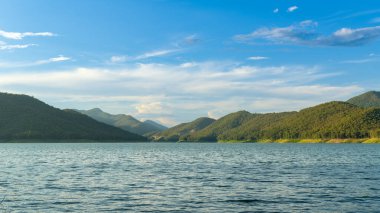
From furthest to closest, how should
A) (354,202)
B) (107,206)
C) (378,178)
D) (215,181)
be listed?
1. (378,178)
2. (215,181)
3. (354,202)
4. (107,206)

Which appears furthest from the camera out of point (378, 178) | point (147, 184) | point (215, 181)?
point (378, 178)

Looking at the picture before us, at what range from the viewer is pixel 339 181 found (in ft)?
224

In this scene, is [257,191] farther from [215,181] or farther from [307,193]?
[215,181]

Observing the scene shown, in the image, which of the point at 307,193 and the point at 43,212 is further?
the point at 307,193

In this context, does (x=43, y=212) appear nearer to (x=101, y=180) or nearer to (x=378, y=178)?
(x=101, y=180)

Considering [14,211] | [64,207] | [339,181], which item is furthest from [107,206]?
A: [339,181]

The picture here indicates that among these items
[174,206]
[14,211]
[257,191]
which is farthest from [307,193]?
[14,211]

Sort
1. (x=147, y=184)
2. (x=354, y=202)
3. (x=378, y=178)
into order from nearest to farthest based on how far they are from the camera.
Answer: (x=354, y=202) → (x=147, y=184) → (x=378, y=178)

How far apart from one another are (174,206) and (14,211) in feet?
52.0

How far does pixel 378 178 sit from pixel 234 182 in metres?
25.7

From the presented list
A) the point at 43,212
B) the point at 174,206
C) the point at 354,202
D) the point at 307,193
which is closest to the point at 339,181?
the point at 307,193

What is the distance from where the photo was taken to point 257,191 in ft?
183

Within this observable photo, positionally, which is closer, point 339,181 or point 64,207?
point 64,207

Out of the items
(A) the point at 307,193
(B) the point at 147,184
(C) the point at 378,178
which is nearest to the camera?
(A) the point at 307,193
